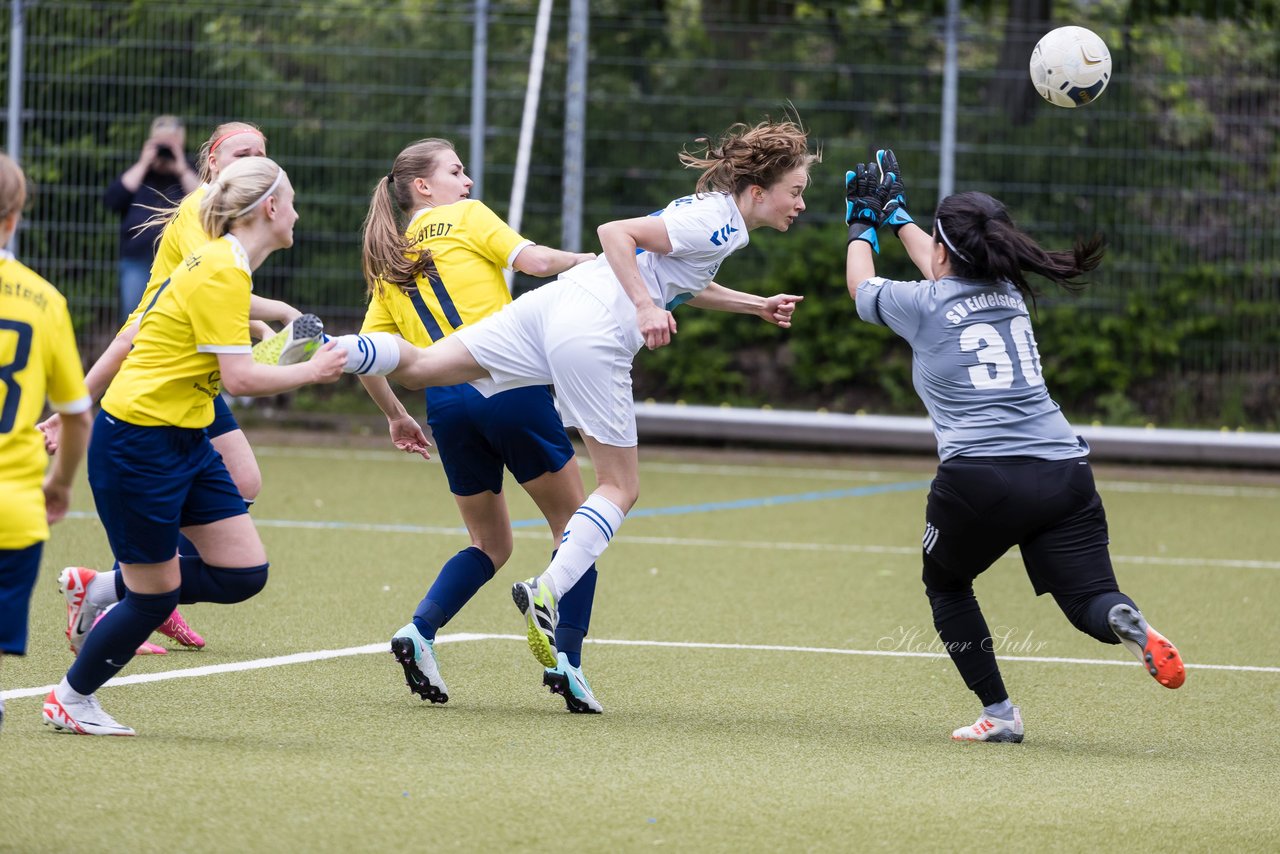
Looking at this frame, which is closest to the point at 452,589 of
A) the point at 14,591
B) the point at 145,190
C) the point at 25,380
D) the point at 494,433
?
the point at 494,433

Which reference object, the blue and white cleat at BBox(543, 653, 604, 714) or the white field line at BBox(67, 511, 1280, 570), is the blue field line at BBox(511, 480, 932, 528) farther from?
the blue and white cleat at BBox(543, 653, 604, 714)

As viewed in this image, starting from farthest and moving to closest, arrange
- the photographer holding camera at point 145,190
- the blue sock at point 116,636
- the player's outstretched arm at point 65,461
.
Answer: the photographer holding camera at point 145,190 → the blue sock at point 116,636 → the player's outstretched arm at point 65,461

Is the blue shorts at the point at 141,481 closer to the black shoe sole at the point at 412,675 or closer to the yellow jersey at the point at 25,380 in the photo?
the yellow jersey at the point at 25,380

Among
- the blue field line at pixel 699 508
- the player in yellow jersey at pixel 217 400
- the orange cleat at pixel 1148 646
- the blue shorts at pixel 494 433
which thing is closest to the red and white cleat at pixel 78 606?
the player in yellow jersey at pixel 217 400

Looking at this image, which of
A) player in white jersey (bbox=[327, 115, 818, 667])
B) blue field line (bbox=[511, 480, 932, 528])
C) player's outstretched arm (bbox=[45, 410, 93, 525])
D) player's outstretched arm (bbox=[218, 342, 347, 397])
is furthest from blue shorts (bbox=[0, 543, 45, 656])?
blue field line (bbox=[511, 480, 932, 528])

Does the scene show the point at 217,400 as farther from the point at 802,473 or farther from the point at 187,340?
the point at 802,473

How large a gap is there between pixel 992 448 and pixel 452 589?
182cm

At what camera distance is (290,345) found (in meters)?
4.50

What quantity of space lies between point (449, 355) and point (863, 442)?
29.6 feet

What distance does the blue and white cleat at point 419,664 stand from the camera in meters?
5.18

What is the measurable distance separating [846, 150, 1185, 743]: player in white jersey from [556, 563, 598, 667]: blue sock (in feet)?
3.72

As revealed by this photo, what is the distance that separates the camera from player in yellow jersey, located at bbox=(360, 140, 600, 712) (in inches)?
211

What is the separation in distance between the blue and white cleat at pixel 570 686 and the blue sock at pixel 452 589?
0.42 meters

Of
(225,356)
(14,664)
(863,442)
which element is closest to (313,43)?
(863,442)
